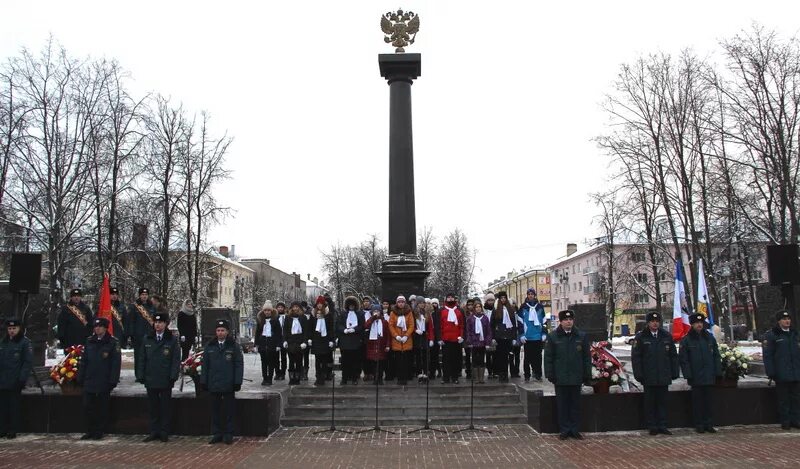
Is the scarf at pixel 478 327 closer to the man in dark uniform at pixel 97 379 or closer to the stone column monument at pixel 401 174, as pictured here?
the stone column monument at pixel 401 174

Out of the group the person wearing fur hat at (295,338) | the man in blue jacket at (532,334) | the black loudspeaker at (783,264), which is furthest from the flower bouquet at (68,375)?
the black loudspeaker at (783,264)

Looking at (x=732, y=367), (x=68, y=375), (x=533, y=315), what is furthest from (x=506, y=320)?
(x=68, y=375)

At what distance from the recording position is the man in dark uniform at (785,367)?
1043cm

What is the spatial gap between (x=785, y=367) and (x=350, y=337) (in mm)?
7762

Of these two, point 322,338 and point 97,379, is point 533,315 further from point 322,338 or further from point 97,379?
point 97,379

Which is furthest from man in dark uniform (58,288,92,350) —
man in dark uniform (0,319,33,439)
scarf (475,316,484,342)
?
scarf (475,316,484,342)

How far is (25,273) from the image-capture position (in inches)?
472

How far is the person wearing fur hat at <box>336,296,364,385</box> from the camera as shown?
12836 mm

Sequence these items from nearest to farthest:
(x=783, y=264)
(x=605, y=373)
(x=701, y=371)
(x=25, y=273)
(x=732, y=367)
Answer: (x=701, y=371)
(x=605, y=373)
(x=732, y=367)
(x=25, y=273)
(x=783, y=264)

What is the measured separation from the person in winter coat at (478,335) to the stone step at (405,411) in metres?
1.57

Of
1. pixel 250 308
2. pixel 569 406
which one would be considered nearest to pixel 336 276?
pixel 250 308

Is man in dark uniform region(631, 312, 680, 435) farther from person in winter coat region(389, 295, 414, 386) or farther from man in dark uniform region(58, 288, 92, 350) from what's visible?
man in dark uniform region(58, 288, 92, 350)

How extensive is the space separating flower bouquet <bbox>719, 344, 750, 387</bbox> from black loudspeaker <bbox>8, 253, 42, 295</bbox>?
12586 mm

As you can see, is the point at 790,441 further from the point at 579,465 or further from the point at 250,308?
the point at 250,308
